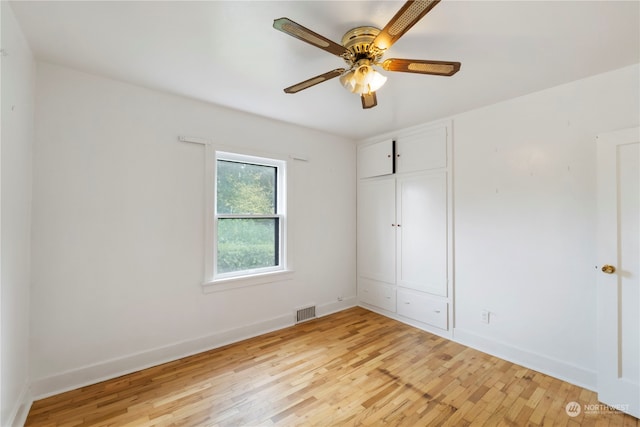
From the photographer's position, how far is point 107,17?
5.16 feet

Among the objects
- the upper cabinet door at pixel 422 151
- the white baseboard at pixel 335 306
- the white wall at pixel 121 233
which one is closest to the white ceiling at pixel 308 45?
the white wall at pixel 121 233

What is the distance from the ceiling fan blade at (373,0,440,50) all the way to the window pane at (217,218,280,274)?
2.27 metres

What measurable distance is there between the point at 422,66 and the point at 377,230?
2554 mm

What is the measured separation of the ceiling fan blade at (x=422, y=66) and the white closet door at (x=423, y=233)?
1731mm

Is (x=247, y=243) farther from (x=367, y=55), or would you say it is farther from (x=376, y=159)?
(x=367, y=55)

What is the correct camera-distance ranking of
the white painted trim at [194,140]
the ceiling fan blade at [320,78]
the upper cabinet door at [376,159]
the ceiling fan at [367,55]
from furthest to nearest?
the upper cabinet door at [376,159]
the white painted trim at [194,140]
the ceiling fan blade at [320,78]
the ceiling fan at [367,55]

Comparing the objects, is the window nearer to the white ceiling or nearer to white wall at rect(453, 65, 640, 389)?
the white ceiling

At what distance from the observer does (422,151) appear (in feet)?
10.9

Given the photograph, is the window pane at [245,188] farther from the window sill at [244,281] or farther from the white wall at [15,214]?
the white wall at [15,214]

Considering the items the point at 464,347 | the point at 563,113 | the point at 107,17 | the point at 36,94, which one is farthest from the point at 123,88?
the point at 464,347

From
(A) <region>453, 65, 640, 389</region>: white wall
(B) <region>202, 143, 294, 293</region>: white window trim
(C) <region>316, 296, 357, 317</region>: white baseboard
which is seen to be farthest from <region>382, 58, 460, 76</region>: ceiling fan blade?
(C) <region>316, 296, 357, 317</region>: white baseboard

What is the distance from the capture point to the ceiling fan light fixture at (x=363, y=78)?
1689 millimetres

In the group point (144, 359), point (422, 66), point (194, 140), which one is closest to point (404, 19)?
point (422, 66)

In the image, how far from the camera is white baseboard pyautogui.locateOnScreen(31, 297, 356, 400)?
2053 millimetres
